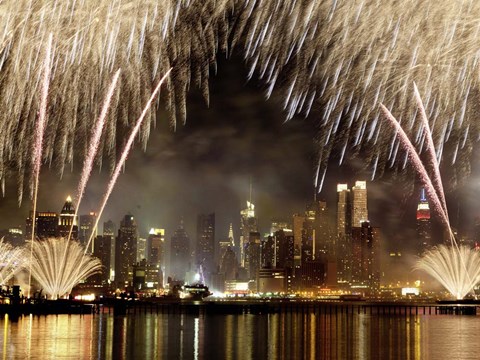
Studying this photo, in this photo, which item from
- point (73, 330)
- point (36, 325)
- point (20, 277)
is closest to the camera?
point (73, 330)

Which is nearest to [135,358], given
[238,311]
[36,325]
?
[36,325]

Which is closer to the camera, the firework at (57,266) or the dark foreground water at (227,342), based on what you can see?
the dark foreground water at (227,342)

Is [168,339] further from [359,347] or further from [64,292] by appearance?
[64,292]

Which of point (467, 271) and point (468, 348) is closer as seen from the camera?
point (468, 348)

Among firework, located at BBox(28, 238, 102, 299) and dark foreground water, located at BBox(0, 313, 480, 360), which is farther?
firework, located at BBox(28, 238, 102, 299)

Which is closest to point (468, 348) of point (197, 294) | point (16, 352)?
point (16, 352)

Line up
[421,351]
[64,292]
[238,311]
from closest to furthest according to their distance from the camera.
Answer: [421,351] < [64,292] < [238,311]

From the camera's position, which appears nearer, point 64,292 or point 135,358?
point 135,358

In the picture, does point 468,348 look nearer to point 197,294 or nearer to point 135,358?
point 135,358

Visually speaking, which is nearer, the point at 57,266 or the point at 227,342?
the point at 227,342
